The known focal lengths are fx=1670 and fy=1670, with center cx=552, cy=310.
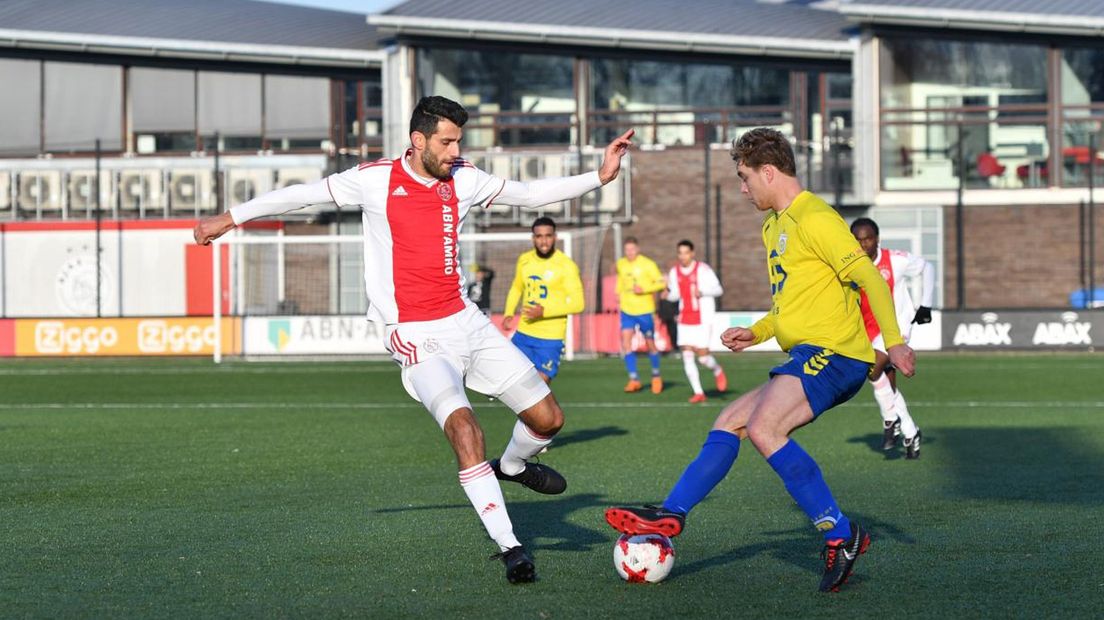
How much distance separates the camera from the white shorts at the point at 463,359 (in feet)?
25.0

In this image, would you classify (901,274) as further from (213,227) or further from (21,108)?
(21,108)

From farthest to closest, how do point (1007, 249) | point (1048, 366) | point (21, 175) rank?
1. point (21, 175)
2. point (1007, 249)
3. point (1048, 366)

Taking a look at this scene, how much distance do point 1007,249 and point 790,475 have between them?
27747mm

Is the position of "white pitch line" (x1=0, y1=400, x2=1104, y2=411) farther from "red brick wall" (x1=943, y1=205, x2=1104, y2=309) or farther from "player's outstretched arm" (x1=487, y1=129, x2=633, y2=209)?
"red brick wall" (x1=943, y1=205, x2=1104, y2=309)

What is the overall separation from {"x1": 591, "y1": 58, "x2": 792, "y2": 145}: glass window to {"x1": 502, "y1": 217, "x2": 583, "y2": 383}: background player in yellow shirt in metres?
22.1

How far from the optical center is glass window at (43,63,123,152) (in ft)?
127

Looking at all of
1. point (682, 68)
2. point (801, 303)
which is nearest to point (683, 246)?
point (801, 303)

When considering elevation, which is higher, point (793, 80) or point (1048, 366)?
point (793, 80)

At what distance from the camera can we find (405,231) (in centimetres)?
768

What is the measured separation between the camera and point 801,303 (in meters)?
7.03

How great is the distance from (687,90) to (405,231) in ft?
99.9

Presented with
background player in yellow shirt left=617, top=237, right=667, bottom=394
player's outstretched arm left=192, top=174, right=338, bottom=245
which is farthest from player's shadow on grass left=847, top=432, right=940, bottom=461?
background player in yellow shirt left=617, top=237, right=667, bottom=394

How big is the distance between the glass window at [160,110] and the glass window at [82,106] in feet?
1.31

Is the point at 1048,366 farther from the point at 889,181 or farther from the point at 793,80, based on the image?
the point at 793,80
